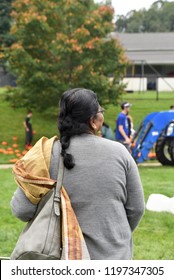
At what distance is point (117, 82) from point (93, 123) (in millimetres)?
22713

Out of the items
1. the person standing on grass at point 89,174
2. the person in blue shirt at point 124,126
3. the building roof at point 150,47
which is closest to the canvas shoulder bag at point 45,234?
the person standing on grass at point 89,174

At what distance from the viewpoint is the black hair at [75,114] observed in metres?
3.75

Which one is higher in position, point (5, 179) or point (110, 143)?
point (110, 143)

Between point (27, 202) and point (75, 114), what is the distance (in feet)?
1.81

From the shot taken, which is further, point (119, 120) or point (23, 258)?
point (119, 120)

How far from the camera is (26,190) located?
373cm

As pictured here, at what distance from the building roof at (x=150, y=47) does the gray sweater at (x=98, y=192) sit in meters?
60.5

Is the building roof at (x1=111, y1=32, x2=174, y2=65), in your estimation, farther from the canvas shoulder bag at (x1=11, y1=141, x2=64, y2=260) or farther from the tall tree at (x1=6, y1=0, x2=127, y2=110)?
the canvas shoulder bag at (x1=11, y1=141, x2=64, y2=260)

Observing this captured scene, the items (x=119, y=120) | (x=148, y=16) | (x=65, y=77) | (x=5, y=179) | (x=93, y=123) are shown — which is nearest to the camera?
(x=93, y=123)

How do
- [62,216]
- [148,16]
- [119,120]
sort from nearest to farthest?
[62,216], [119,120], [148,16]

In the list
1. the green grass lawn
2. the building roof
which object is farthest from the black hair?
the building roof

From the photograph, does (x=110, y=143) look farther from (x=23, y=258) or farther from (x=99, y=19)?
(x=99, y=19)

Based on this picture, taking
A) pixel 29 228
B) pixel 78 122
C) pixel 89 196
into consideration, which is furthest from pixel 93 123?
pixel 29 228

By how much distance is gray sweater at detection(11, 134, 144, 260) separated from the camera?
3727 mm
